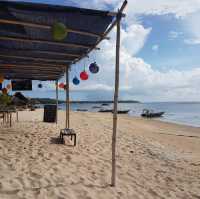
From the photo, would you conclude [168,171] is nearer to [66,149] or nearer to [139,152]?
[139,152]

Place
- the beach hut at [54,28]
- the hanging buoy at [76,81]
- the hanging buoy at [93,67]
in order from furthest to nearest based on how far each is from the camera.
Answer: the hanging buoy at [76,81], the hanging buoy at [93,67], the beach hut at [54,28]

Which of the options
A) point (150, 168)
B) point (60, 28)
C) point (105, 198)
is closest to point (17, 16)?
point (60, 28)

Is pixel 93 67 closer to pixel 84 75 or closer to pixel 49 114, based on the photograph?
pixel 84 75

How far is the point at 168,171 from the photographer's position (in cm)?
478

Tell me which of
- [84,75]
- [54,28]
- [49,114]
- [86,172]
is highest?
[54,28]

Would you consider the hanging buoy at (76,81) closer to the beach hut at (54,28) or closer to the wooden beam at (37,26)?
the beach hut at (54,28)

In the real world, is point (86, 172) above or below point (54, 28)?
below

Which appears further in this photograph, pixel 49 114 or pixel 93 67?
pixel 49 114

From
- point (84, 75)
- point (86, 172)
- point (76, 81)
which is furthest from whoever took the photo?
point (76, 81)

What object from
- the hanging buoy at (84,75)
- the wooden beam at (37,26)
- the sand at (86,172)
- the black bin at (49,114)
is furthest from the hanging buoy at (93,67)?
the black bin at (49,114)

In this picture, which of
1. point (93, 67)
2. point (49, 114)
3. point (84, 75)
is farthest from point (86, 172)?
point (49, 114)

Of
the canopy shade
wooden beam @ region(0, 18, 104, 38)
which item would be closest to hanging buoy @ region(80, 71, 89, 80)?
the canopy shade

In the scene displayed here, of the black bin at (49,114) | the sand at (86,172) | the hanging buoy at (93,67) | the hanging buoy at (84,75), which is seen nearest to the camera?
the sand at (86,172)

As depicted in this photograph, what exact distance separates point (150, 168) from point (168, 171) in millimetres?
337
